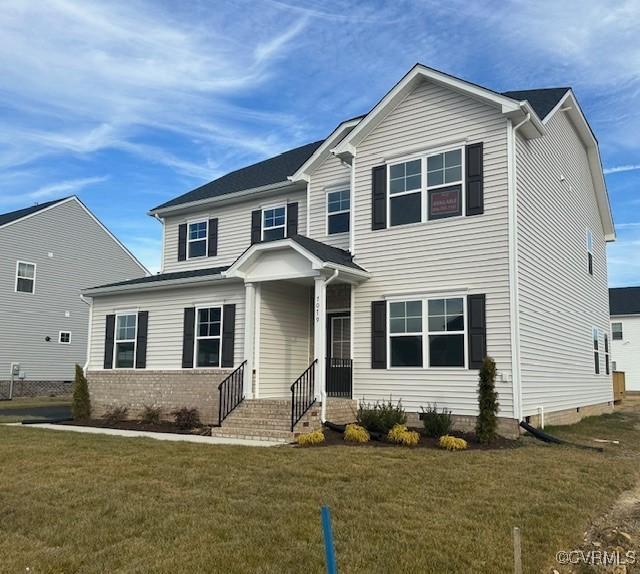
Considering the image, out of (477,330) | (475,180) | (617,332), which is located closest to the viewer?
(477,330)

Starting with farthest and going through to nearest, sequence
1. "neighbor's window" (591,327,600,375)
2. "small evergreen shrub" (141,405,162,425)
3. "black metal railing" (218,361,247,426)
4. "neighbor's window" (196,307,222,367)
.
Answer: "neighbor's window" (591,327,600,375), "neighbor's window" (196,307,222,367), "small evergreen shrub" (141,405,162,425), "black metal railing" (218,361,247,426)

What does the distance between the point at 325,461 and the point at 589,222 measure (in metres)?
13.6

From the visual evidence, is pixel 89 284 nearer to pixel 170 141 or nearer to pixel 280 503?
pixel 170 141

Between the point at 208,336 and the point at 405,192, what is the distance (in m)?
6.14

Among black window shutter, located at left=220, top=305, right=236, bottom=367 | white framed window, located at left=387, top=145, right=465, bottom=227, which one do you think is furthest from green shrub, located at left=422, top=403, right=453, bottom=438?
black window shutter, located at left=220, top=305, right=236, bottom=367

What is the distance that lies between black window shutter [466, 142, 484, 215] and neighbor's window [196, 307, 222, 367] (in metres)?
6.75

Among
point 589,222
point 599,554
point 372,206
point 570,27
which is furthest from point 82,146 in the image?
point 599,554

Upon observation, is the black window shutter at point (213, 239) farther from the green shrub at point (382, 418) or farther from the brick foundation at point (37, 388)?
the brick foundation at point (37, 388)

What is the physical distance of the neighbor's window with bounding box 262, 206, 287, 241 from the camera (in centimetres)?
1658

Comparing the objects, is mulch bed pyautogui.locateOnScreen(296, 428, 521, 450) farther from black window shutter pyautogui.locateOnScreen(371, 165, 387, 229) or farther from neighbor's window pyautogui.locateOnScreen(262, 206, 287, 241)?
neighbor's window pyautogui.locateOnScreen(262, 206, 287, 241)

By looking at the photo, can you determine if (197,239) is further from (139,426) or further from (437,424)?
(437,424)

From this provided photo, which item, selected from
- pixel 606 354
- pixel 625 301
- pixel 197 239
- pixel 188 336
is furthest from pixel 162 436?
pixel 625 301

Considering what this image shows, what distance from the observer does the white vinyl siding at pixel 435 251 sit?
11578 millimetres

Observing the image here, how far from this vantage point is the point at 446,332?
39.4 ft
